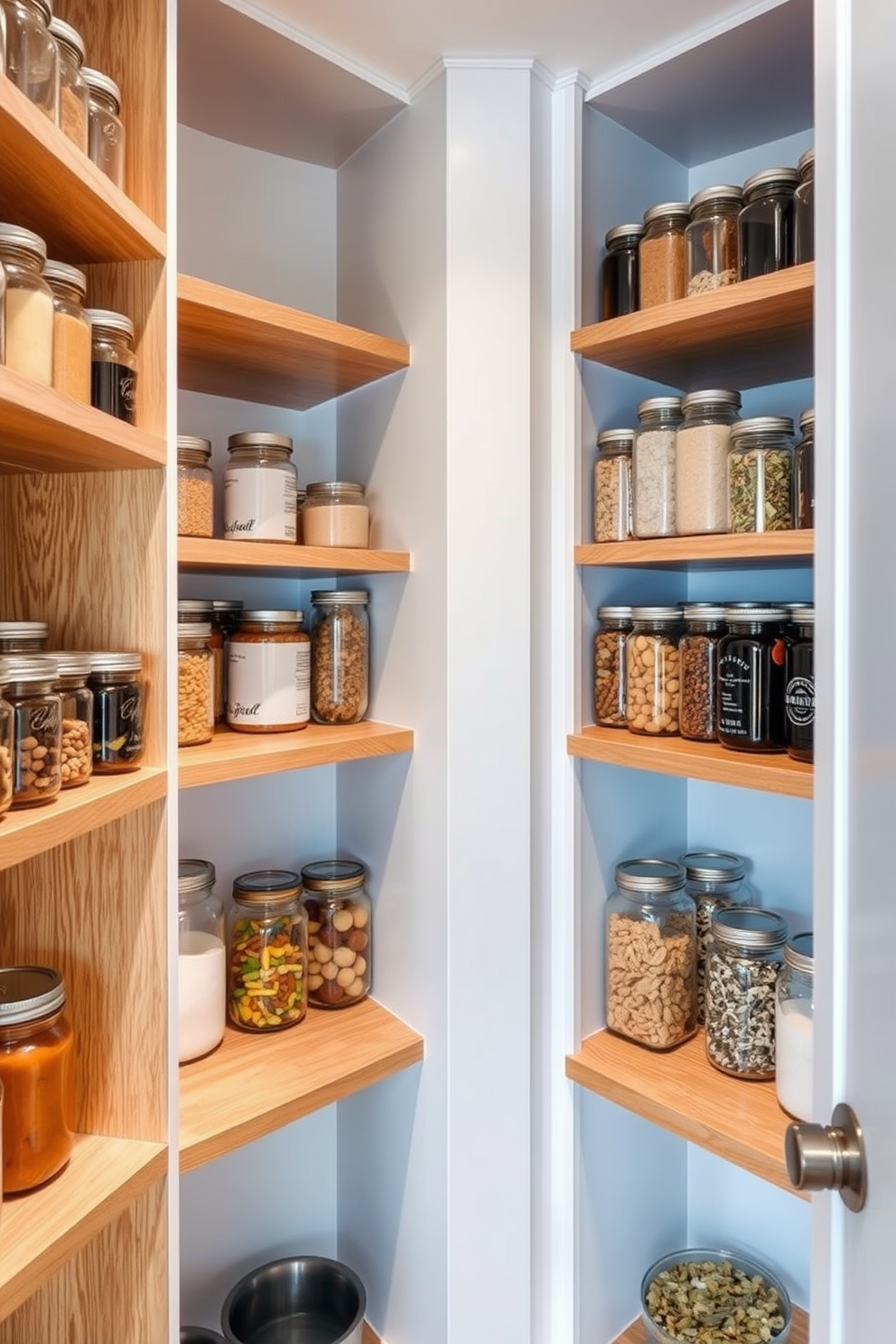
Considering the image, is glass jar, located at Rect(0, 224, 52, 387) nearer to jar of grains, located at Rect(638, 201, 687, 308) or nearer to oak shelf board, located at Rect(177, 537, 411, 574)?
oak shelf board, located at Rect(177, 537, 411, 574)

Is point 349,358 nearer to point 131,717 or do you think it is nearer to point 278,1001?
point 131,717

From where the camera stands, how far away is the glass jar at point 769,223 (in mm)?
1045

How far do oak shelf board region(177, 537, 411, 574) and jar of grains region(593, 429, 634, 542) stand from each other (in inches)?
11.6

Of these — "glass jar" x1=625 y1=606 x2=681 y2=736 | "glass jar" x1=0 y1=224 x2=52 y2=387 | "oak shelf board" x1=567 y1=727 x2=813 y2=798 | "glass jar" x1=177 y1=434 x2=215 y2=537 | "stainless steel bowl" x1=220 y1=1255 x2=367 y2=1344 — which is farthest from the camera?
"stainless steel bowl" x1=220 y1=1255 x2=367 y2=1344

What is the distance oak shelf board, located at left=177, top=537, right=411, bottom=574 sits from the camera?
1.01 m

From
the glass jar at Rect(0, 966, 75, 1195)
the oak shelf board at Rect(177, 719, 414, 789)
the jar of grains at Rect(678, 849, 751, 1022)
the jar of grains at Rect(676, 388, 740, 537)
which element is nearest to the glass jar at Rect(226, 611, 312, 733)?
the oak shelf board at Rect(177, 719, 414, 789)

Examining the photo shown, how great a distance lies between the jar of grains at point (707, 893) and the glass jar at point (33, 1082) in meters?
0.89

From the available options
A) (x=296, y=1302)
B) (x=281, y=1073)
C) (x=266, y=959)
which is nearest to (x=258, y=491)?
(x=266, y=959)

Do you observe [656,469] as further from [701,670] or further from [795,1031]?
[795,1031]

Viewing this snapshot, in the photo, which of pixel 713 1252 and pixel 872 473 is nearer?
pixel 872 473

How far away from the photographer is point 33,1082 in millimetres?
749

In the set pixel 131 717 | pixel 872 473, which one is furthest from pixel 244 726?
pixel 872 473

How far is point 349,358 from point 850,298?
751mm

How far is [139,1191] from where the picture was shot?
815mm
